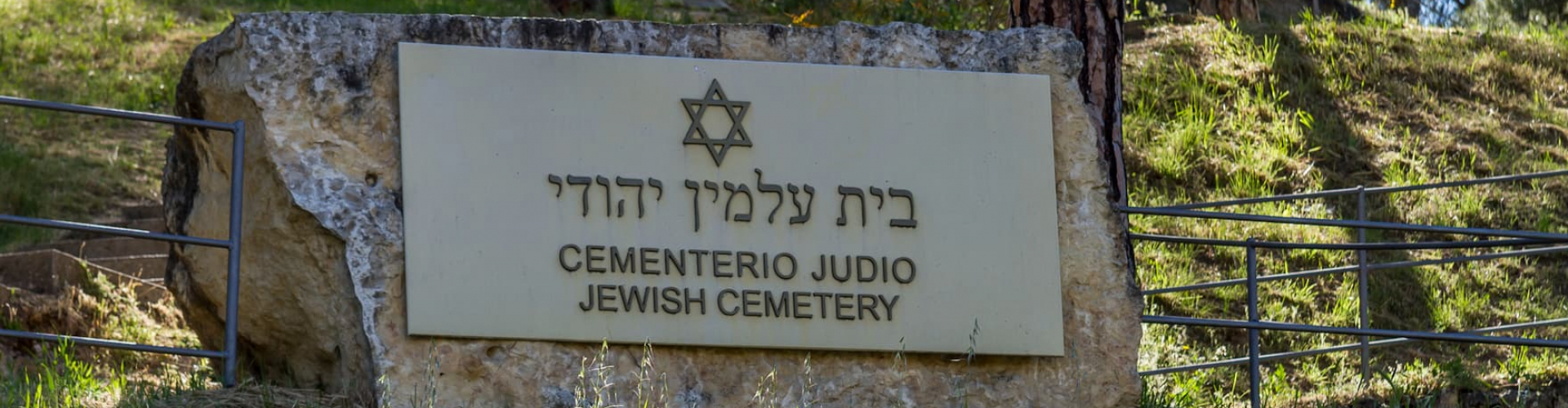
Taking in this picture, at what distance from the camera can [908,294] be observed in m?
6.38

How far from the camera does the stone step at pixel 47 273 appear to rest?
9.22 metres

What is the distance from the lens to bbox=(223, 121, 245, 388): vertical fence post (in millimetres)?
5918

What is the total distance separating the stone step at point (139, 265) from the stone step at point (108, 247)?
18 centimetres

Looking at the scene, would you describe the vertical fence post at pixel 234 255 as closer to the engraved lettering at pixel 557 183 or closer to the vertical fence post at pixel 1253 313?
the engraved lettering at pixel 557 183

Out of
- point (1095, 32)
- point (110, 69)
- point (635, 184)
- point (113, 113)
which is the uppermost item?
point (110, 69)

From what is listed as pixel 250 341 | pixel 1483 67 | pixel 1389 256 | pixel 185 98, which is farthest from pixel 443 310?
pixel 1483 67

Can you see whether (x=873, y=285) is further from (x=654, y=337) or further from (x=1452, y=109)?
(x=1452, y=109)

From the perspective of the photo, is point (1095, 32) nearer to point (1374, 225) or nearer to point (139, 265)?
point (1374, 225)

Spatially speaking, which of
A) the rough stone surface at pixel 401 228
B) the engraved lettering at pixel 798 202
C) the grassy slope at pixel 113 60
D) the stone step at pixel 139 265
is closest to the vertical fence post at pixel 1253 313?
the rough stone surface at pixel 401 228

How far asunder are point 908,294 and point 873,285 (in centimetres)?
12

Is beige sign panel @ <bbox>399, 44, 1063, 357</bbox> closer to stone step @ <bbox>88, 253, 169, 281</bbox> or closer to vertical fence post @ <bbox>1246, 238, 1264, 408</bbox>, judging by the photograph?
vertical fence post @ <bbox>1246, 238, 1264, 408</bbox>

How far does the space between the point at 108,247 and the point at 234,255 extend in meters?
5.09

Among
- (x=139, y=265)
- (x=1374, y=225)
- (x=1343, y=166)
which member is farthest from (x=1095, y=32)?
(x=139, y=265)

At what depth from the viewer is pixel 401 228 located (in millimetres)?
5984
